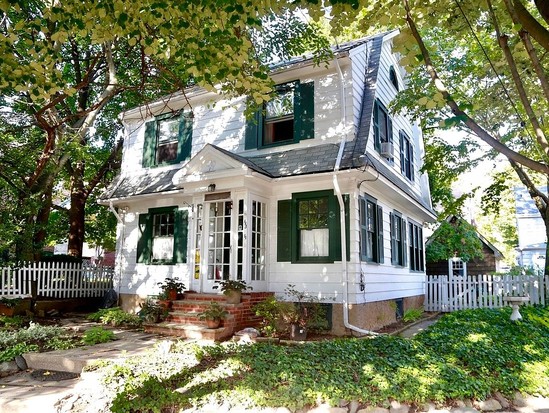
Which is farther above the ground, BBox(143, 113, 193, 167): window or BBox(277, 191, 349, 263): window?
BBox(143, 113, 193, 167): window

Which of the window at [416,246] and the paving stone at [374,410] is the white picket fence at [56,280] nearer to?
the paving stone at [374,410]

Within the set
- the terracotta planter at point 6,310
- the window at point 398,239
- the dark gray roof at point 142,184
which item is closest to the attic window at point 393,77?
the window at point 398,239

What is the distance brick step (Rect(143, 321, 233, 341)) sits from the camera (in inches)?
321

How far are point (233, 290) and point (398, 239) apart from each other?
599cm

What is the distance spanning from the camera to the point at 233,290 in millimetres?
8703

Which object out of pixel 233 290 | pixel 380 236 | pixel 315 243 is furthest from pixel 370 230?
pixel 233 290

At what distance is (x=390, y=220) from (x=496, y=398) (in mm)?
7118

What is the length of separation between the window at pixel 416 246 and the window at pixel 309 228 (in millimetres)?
5777

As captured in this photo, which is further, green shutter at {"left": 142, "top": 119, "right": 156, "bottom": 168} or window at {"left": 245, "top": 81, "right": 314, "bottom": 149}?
green shutter at {"left": 142, "top": 119, "right": 156, "bottom": 168}

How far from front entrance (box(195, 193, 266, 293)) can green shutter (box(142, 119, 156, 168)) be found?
11.0ft

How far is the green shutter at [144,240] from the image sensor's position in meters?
11.7

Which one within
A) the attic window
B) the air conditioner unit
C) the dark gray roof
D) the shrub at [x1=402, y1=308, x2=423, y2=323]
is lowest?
the shrub at [x1=402, y1=308, x2=423, y2=323]

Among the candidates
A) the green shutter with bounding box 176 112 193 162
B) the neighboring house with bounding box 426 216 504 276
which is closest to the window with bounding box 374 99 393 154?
the green shutter with bounding box 176 112 193 162

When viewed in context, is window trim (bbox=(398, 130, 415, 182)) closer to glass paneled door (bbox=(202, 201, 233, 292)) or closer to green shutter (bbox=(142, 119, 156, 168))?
glass paneled door (bbox=(202, 201, 233, 292))
